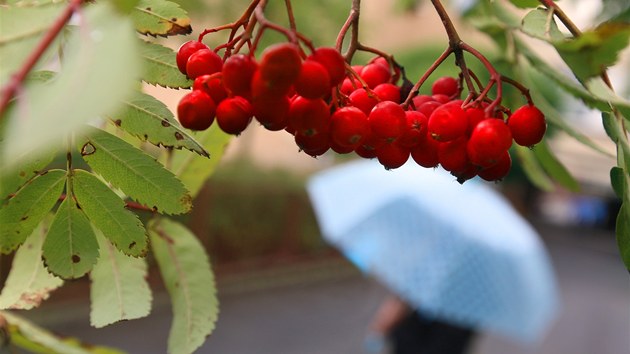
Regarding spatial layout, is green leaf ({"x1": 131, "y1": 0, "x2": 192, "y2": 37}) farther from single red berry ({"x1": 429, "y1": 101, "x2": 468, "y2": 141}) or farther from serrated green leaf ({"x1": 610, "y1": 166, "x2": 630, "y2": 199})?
serrated green leaf ({"x1": 610, "y1": 166, "x2": 630, "y2": 199})

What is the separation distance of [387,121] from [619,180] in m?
0.20

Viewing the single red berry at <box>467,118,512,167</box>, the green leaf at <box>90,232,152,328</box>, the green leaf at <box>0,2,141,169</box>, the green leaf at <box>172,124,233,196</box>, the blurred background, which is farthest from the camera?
the blurred background

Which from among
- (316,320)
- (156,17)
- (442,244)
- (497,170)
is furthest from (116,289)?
(316,320)

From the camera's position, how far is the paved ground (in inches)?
225

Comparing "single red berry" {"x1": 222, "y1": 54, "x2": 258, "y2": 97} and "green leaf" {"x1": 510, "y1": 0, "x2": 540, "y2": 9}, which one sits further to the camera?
"green leaf" {"x1": 510, "y1": 0, "x2": 540, "y2": 9}

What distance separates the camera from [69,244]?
A: 0.60 meters

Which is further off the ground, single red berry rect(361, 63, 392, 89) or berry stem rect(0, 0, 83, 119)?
berry stem rect(0, 0, 83, 119)

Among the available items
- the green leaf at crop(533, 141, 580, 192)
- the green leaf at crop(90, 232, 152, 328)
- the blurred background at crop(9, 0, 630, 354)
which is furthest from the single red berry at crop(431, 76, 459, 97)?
the blurred background at crop(9, 0, 630, 354)

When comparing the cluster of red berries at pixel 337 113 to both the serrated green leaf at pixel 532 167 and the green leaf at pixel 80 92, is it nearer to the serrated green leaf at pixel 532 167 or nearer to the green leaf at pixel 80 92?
the green leaf at pixel 80 92

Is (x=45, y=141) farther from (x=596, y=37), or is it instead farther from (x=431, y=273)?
(x=431, y=273)

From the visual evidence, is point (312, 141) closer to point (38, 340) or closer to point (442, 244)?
point (38, 340)

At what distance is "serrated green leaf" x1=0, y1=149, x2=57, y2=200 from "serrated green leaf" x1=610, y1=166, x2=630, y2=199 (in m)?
0.46

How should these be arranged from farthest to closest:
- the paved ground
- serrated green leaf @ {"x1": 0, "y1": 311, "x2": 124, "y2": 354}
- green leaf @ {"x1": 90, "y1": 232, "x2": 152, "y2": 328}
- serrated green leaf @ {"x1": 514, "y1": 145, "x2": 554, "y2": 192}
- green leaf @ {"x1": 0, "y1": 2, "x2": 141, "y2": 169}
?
the paved ground < serrated green leaf @ {"x1": 514, "y1": 145, "x2": 554, "y2": 192} < green leaf @ {"x1": 90, "y1": 232, "x2": 152, "y2": 328} < serrated green leaf @ {"x1": 0, "y1": 311, "x2": 124, "y2": 354} < green leaf @ {"x1": 0, "y1": 2, "x2": 141, "y2": 169}

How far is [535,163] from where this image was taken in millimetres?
979
